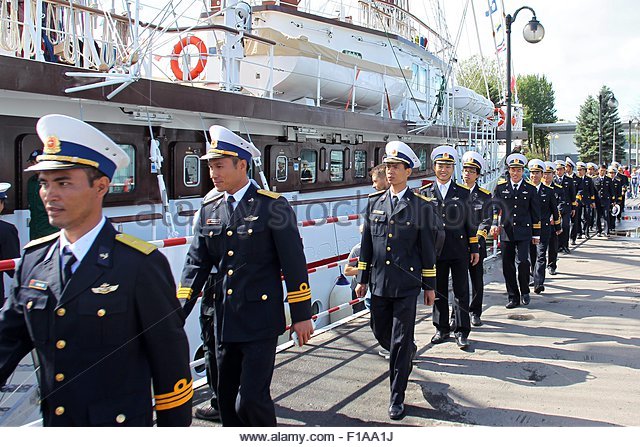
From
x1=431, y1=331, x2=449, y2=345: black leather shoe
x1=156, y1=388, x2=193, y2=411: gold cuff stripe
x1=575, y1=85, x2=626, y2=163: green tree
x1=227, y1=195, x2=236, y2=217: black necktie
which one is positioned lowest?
x1=431, y1=331, x2=449, y2=345: black leather shoe

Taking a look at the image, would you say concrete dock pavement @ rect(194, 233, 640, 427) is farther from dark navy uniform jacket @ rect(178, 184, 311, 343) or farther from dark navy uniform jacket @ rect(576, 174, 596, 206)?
dark navy uniform jacket @ rect(576, 174, 596, 206)

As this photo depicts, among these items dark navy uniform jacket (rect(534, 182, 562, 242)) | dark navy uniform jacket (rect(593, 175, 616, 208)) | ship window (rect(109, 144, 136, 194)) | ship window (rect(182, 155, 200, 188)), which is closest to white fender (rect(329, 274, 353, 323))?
ship window (rect(182, 155, 200, 188))

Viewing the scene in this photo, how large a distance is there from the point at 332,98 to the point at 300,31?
2.86 metres

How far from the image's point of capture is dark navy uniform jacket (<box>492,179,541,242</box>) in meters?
7.78

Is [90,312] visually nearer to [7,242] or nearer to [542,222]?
[7,242]

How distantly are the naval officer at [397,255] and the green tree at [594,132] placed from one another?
63193 mm

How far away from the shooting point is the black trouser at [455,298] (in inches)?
228

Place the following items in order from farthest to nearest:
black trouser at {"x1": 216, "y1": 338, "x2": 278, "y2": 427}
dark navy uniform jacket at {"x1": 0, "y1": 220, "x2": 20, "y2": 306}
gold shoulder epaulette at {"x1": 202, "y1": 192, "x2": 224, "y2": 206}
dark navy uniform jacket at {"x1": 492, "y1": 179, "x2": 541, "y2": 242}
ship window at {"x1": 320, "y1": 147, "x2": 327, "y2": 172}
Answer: ship window at {"x1": 320, "y1": 147, "x2": 327, "y2": 172} < dark navy uniform jacket at {"x1": 492, "y1": 179, "x2": 541, "y2": 242} < dark navy uniform jacket at {"x1": 0, "y1": 220, "x2": 20, "y2": 306} < gold shoulder epaulette at {"x1": 202, "y1": 192, "x2": 224, "y2": 206} < black trouser at {"x1": 216, "y1": 338, "x2": 278, "y2": 427}

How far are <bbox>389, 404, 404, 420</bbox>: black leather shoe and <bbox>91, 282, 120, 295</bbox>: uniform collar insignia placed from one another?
2.56m

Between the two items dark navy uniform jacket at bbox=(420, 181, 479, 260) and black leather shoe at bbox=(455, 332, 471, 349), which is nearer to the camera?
black leather shoe at bbox=(455, 332, 471, 349)

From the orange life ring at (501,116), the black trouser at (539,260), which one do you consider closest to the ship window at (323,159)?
the black trouser at (539,260)

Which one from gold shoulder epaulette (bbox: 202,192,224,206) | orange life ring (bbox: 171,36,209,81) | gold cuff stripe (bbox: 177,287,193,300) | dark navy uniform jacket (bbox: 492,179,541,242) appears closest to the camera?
gold cuff stripe (bbox: 177,287,193,300)

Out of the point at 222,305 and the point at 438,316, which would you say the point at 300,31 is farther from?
the point at 222,305

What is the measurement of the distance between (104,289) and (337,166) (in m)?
10.0
